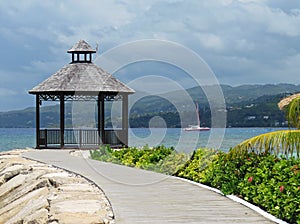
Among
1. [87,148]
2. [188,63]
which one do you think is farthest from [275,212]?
[87,148]

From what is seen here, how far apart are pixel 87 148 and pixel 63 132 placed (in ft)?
3.75

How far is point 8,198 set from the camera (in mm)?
13125

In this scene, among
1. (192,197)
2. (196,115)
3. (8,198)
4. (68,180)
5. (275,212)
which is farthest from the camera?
(196,115)

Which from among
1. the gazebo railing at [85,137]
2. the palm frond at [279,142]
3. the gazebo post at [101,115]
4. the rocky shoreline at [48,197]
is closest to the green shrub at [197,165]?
the rocky shoreline at [48,197]

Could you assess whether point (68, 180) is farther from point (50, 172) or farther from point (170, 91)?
point (170, 91)

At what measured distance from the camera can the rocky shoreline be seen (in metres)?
8.14

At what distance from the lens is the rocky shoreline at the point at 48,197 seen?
26.7ft

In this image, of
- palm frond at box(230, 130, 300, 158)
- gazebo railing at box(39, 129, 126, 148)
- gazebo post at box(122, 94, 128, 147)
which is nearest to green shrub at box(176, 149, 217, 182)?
palm frond at box(230, 130, 300, 158)

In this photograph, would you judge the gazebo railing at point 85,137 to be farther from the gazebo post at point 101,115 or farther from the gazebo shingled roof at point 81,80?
the gazebo shingled roof at point 81,80

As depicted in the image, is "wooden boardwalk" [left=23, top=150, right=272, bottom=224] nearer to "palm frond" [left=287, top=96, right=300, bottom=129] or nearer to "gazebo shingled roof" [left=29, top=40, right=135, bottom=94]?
"palm frond" [left=287, top=96, right=300, bottom=129]

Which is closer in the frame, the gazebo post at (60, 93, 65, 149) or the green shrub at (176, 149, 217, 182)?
the green shrub at (176, 149, 217, 182)

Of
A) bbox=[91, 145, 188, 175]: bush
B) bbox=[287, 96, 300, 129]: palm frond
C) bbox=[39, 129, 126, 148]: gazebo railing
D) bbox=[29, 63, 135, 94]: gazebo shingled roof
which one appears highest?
bbox=[29, 63, 135, 94]: gazebo shingled roof

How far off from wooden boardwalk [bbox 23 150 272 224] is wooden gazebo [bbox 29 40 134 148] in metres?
9.91

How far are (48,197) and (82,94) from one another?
13449 mm
